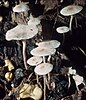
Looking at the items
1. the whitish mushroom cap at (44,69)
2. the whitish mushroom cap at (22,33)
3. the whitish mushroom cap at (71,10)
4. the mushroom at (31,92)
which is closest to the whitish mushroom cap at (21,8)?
the whitish mushroom cap at (22,33)

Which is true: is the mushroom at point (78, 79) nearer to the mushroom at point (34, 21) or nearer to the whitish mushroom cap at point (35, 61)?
the whitish mushroom cap at point (35, 61)

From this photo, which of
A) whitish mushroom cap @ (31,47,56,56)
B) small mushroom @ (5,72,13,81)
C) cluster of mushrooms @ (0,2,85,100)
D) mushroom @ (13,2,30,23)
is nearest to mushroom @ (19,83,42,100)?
cluster of mushrooms @ (0,2,85,100)

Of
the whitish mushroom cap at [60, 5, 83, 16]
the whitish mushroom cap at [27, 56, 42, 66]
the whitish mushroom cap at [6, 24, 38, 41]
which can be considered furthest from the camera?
the whitish mushroom cap at [60, 5, 83, 16]

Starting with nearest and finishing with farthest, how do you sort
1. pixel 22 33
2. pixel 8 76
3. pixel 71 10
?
pixel 22 33 → pixel 71 10 → pixel 8 76

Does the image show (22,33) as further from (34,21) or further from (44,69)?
(44,69)

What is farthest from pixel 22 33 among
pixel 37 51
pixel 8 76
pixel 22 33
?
pixel 8 76

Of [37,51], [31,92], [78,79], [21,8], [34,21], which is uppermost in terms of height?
[21,8]

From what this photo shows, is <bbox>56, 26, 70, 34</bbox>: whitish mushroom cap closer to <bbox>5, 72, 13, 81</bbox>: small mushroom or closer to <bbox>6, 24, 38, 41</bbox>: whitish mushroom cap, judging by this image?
<bbox>6, 24, 38, 41</bbox>: whitish mushroom cap
